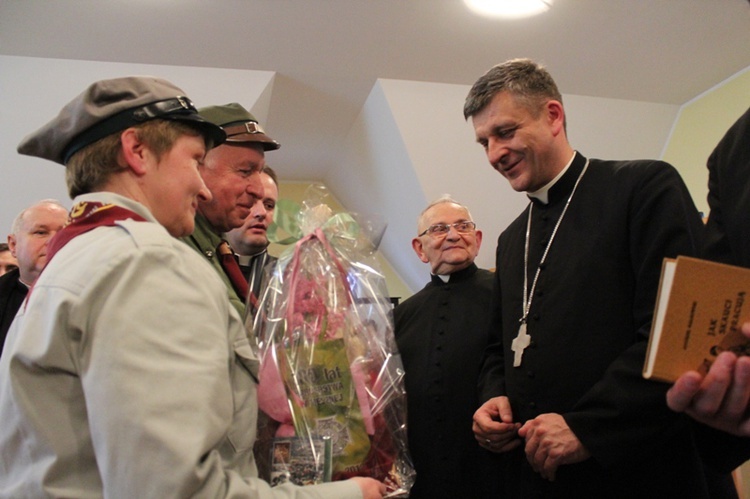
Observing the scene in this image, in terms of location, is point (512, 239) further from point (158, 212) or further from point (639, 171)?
point (158, 212)

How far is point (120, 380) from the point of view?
0.72m

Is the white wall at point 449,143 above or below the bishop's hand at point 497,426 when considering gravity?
above

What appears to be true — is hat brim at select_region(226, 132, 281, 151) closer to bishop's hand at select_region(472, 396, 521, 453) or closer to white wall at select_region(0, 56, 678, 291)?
bishop's hand at select_region(472, 396, 521, 453)

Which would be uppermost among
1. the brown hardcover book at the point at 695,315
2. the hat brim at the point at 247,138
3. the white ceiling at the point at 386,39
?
the white ceiling at the point at 386,39

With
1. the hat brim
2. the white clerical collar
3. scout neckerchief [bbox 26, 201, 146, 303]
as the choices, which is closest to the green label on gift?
scout neckerchief [bbox 26, 201, 146, 303]

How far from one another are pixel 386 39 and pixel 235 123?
7.75ft

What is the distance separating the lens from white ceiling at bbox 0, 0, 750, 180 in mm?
3252

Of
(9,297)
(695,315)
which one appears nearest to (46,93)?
(9,297)

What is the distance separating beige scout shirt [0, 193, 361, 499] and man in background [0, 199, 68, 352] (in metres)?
1.90

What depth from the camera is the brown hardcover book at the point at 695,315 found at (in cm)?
71

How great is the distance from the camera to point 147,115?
99 cm

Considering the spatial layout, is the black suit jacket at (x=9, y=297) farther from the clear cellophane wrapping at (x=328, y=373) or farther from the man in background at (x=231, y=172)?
the clear cellophane wrapping at (x=328, y=373)

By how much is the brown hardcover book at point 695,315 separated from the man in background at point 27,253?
2514 millimetres

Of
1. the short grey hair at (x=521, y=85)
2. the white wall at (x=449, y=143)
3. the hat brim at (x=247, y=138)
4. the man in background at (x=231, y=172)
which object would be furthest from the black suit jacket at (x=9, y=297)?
the white wall at (x=449, y=143)
